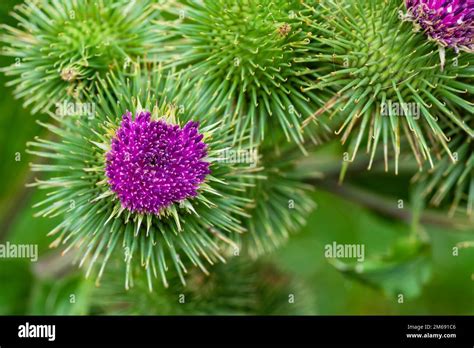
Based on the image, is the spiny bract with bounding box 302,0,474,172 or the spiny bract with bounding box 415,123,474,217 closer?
the spiny bract with bounding box 302,0,474,172

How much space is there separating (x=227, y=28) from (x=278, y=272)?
6.85 ft

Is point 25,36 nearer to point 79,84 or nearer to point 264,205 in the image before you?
point 79,84

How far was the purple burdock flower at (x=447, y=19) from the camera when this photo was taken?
126 inches

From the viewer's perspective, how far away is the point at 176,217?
10.3 feet

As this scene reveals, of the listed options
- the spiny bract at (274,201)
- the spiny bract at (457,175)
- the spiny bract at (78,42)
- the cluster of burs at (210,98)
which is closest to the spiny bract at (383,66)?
the cluster of burs at (210,98)

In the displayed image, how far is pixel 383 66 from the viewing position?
3293 millimetres

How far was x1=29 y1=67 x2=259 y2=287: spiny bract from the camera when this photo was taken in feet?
10.4

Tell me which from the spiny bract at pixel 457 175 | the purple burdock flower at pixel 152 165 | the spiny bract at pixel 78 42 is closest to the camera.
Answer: the purple burdock flower at pixel 152 165

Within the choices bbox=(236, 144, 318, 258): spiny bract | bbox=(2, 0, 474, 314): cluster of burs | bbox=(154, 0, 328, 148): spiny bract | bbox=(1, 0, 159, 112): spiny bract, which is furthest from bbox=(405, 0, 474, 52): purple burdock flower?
bbox=(1, 0, 159, 112): spiny bract

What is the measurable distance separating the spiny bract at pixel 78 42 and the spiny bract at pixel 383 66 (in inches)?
36.5

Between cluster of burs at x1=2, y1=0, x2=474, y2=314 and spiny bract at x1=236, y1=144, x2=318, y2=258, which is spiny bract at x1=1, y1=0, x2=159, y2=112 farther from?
spiny bract at x1=236, y1=144, x2=318, y2=258

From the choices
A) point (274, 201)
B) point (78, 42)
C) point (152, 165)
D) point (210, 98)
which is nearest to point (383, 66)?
point (210, 98)

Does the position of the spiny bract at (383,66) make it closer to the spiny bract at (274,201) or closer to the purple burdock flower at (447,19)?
the purple burdock flower at (447,19)

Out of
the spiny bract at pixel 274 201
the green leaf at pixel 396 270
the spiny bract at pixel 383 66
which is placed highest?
the spiny bract at pixel 383 66
